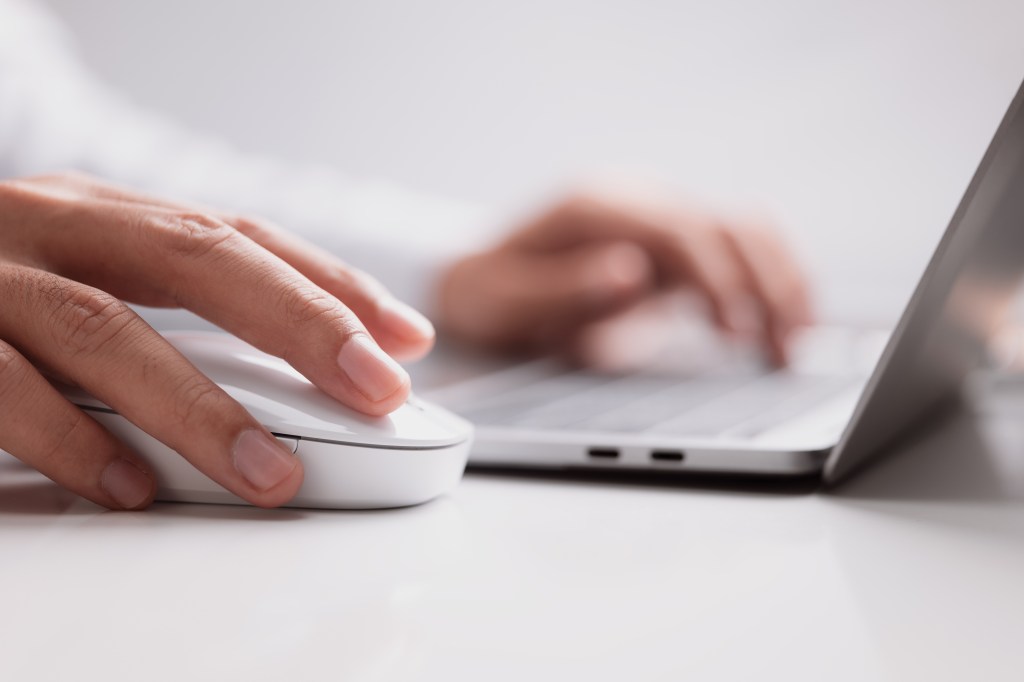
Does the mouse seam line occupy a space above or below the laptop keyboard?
above

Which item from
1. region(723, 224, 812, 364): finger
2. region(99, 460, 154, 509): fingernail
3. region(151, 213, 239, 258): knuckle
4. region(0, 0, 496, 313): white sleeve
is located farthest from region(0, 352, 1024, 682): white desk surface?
region(0, 0, 496, 313): white sleeve

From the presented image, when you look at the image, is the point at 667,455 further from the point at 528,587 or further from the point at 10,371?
the point at 10,371

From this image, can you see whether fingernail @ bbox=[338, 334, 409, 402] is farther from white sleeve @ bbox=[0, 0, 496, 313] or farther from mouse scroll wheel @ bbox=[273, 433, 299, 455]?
white sleeve @ bbox=[0, 0, 496, 313]

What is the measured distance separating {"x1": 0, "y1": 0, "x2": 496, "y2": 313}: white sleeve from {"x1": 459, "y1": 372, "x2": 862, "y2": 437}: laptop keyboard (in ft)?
1.58

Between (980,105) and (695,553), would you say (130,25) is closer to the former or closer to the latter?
(980,105)

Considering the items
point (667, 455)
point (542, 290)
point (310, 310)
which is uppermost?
point (310, 310)

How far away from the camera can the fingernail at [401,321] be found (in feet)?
1.54

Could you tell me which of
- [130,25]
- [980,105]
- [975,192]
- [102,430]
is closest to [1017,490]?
[975,192]

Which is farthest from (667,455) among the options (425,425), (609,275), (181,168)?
(181,168)

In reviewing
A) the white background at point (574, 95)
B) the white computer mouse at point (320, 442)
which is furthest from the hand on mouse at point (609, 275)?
the white computer mouse at point (320, 442)

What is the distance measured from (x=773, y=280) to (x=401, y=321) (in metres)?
0.62

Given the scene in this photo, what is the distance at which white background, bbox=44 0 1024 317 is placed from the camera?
148 centimetres

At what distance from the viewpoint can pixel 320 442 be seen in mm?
369

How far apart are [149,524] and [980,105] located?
52.8 inches
